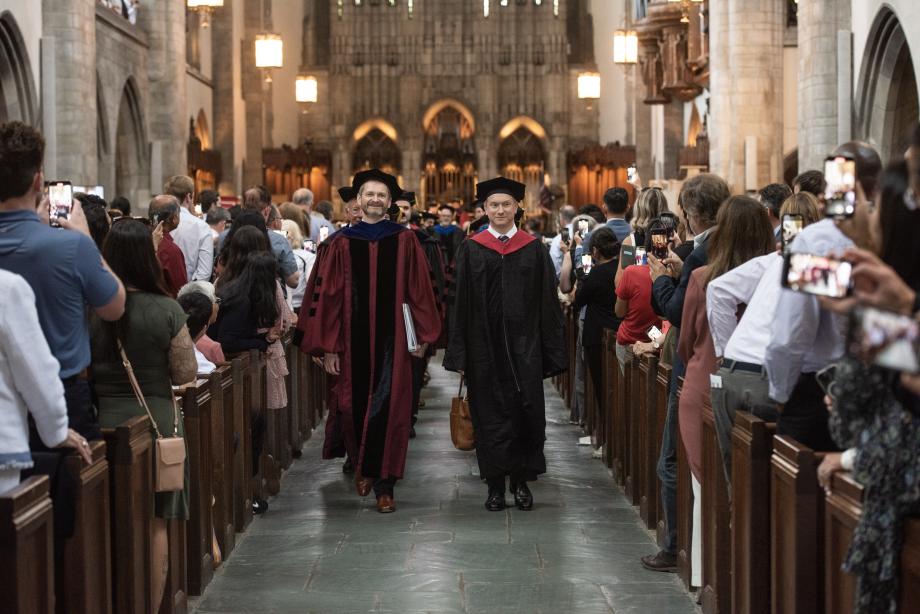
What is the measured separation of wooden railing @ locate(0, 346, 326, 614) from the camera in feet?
12.6

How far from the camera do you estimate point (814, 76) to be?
541 inches

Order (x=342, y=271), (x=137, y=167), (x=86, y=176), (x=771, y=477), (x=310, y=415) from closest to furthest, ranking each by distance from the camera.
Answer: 1. (x=771, y=477)
2. (x=342, y=271)
3. (x=310, y=415)
4. (x=86, y=176)
5. (x=137, y=167)

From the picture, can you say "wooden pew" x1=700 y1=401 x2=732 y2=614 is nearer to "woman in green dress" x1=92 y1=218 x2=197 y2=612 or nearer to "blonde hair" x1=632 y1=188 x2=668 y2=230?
"woman in green dress" x1=92 y1=218 x2=197 y2=612

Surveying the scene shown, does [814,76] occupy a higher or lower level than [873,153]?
higher

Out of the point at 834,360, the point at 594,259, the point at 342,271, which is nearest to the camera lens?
the point at 834,360

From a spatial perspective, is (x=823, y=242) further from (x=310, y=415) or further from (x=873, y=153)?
(x=310, y=415)

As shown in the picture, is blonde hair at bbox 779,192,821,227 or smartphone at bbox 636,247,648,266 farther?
smartphone at bbox 636,247,648,266

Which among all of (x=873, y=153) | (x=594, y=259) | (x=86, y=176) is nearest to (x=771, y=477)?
(x=873, y=153)

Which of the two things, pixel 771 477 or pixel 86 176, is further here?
pixel 86 176

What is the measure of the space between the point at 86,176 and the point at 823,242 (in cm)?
1362

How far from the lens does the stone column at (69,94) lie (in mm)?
16484

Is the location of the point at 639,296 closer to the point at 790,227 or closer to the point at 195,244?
the point at 195,244

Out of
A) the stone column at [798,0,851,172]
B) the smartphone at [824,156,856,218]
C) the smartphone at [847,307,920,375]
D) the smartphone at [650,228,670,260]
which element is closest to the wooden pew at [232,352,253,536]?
the smartphone at [650,228,670,260]

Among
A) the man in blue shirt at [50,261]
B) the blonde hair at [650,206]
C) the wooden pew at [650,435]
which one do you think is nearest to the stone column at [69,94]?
the blonde hair at [650,206]
